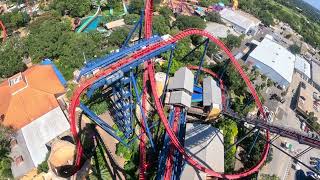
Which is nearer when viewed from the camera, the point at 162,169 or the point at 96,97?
the point at 162,169

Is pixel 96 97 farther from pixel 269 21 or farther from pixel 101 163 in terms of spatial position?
pixel 269 21

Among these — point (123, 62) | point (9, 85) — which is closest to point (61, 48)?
point (9, 85)

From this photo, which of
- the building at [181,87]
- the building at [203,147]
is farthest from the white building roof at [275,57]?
the building at [203,147]

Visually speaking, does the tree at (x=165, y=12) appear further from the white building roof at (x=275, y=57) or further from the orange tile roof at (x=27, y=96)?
the orange tile roof at (x=27, y=96)

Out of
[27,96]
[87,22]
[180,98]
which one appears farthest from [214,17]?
[27,96]

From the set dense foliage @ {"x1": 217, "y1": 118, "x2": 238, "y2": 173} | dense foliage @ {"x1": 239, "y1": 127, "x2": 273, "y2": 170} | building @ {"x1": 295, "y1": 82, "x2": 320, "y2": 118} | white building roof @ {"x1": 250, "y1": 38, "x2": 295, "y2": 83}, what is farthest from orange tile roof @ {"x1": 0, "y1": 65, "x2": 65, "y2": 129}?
building @ {"x1": 295, "y1": 82, "x2": 320, "y2": 118}

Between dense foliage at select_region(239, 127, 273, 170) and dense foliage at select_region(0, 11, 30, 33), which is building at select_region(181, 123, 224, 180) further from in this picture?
dense foliage at select_region(0, 11, 30, 33)

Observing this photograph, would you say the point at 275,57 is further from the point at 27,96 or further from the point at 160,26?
the point at 27,96
